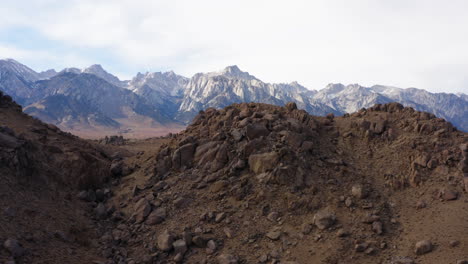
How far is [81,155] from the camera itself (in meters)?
14.4

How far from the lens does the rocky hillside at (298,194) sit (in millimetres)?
9734

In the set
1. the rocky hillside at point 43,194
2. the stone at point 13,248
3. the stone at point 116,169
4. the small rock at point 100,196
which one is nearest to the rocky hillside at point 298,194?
the stone at point 116,169

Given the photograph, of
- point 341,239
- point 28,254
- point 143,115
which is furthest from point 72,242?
point 143,115

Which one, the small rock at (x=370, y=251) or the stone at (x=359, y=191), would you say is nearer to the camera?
the small rock at (x=370, y=251)

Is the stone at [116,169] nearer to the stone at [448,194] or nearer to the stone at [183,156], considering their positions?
the stone at [183,156]

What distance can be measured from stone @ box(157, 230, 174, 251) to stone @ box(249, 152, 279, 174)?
4.09 metres

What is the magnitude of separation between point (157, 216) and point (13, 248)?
4390 millimetres

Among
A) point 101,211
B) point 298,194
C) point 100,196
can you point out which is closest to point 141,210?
point 101,211

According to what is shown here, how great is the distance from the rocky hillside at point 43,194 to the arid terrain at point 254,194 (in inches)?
1.7

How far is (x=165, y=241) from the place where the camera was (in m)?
10.3

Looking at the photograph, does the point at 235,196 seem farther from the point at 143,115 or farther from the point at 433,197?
the point at 143,115

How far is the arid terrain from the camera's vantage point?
9.63 m

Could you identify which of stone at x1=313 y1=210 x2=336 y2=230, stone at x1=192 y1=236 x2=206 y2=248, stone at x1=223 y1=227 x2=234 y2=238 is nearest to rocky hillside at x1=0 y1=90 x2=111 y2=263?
stone at x1=192 y1=236 x2=206 y2=248

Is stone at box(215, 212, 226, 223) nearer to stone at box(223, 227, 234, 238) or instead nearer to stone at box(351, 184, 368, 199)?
stone at box(223, 227, 234, 238)
